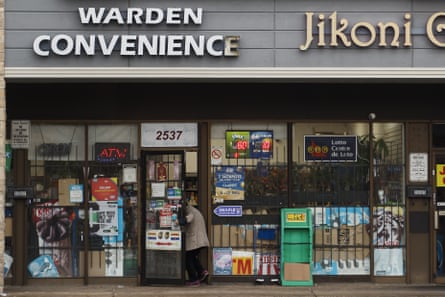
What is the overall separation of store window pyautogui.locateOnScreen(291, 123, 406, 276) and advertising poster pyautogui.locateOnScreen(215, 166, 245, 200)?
0.90 metres

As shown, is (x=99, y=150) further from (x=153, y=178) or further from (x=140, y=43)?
(x=140, y=43)

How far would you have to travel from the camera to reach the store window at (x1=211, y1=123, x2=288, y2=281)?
39.7ft

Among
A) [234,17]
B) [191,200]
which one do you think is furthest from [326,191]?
[234,17]

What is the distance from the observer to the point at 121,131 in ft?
39.7

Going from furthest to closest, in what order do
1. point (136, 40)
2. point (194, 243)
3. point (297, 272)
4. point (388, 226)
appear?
point (388, 226) → point (297, 272) → point (194, 243) → point (136, 40)

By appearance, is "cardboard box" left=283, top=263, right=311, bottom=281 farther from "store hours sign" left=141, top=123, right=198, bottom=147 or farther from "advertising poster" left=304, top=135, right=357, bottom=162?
"store hours sign" left=141, top=123, right=198, bottom=147

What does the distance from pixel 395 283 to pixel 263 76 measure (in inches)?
168

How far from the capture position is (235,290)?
11586 millimetres

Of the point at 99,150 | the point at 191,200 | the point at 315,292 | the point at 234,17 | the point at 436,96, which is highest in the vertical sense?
the point at 234,17

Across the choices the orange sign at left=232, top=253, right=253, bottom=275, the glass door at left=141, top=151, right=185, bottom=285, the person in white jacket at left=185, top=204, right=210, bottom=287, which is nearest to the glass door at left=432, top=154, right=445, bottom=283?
the orange sign at left=232, top=253, right=253, bottom=275

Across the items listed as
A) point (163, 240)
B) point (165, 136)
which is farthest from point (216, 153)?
point (163, 240)

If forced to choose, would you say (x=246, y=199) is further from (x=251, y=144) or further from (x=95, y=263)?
(x=95, y=263)

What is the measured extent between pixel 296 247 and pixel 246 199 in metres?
1.14

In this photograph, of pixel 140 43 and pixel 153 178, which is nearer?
pixel 140 43
